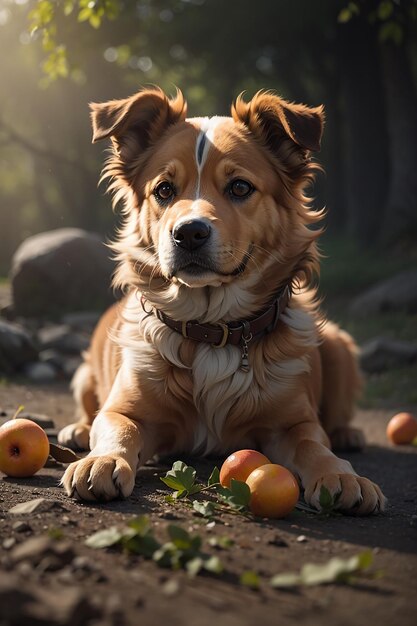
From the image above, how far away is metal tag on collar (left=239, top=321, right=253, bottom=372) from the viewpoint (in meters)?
4.24

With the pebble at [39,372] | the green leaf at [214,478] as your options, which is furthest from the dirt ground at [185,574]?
the pebble at [39,372]

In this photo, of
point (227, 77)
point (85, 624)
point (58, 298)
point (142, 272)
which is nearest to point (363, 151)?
point (227, 77)

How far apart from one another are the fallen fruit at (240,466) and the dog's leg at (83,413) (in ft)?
5.42

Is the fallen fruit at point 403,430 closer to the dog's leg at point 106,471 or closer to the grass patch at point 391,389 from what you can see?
the grass patch at point 391,389

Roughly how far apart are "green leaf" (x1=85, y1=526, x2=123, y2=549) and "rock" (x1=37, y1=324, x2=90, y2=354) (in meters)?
6.74

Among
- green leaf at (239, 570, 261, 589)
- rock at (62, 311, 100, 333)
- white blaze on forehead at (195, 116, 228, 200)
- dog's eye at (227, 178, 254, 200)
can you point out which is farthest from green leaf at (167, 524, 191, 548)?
rock at (62, 311, 100, 333)

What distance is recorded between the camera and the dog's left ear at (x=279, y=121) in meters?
4.30

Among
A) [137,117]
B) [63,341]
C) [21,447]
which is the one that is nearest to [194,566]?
[21,447]

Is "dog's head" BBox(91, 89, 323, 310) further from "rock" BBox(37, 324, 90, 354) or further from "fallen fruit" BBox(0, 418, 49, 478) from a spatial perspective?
"rock" BBox(37, 324, 90, 354)

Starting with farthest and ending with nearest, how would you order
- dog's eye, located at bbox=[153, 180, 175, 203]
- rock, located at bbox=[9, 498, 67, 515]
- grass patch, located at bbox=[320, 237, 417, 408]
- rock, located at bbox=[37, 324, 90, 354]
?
rock, located at bbox=[37, 324, 90, 354]
grass patch, located at bbox=[320, 237, 417, 408]
dog's eye, located at bbox=[153, 180, 175, 203]
rock, located at bbox=[9, 498, 67, 515]

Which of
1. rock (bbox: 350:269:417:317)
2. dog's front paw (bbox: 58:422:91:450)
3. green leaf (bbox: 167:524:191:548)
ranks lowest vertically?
dog's front paw (bbox: 58:422:91:450)

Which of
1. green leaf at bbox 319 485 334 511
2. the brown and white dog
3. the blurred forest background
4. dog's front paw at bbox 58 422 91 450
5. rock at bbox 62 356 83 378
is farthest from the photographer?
the blurred forest background

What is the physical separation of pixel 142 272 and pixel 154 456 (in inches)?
41.5

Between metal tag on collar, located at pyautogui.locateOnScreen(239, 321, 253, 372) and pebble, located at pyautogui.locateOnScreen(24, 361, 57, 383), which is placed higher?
metal tag on collar, located at pyautogui.locateOnScreen(239, 321, 253, 372)
